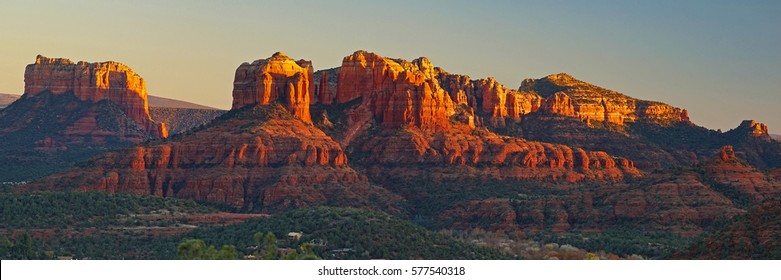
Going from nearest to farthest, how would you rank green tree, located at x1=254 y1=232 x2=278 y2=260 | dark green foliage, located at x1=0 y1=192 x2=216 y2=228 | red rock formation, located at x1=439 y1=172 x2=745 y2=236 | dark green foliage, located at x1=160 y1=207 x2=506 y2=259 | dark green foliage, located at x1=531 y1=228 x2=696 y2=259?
green tree, located at x1=254 y1=232 x2=278 y2=260, dark green foliage, located at x1=160 y1=207 x2=506 y2=259, dark green foliage, located at x1=531 y1=228 x2=696 y2=259, dark green foliage, located at x1=0 y1=192 x2=216 y2=228, red rock formation, located at x1=439 y1=172 x2=745 y2=236

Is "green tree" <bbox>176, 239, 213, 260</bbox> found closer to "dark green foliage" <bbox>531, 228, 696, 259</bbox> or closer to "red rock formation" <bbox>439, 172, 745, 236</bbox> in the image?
"dark green foliage" <bbox>531, 228, 696, 259</bbox>

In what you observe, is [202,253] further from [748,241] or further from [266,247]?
[748,241]

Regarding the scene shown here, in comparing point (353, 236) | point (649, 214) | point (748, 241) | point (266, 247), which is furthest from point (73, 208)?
point (748, 241)

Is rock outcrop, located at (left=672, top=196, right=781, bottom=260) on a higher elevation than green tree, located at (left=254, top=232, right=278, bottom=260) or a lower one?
higher

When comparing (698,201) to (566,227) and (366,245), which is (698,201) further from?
(366,245)

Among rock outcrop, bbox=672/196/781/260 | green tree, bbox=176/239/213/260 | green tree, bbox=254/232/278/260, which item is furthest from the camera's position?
rock outcrop, bbox=672/196/781/260

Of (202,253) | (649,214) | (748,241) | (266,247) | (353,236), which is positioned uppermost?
(649,214)

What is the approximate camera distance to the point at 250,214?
198m

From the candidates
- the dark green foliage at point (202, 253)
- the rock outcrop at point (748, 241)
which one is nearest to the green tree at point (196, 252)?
the dark green foliage at point (202, 253)

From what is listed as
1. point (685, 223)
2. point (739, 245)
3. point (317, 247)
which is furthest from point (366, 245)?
point (685, 223)

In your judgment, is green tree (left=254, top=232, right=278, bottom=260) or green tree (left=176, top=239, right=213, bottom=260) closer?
green tree (left=176, top=239, right=213, bottom=260)

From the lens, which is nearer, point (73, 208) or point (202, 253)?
point (202, 253)

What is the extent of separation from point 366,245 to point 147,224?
41.7 m

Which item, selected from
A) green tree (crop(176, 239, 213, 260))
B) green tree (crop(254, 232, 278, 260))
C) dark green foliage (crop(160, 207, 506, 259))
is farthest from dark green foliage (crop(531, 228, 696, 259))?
green tree (crop(176, 239, 213, 260))
